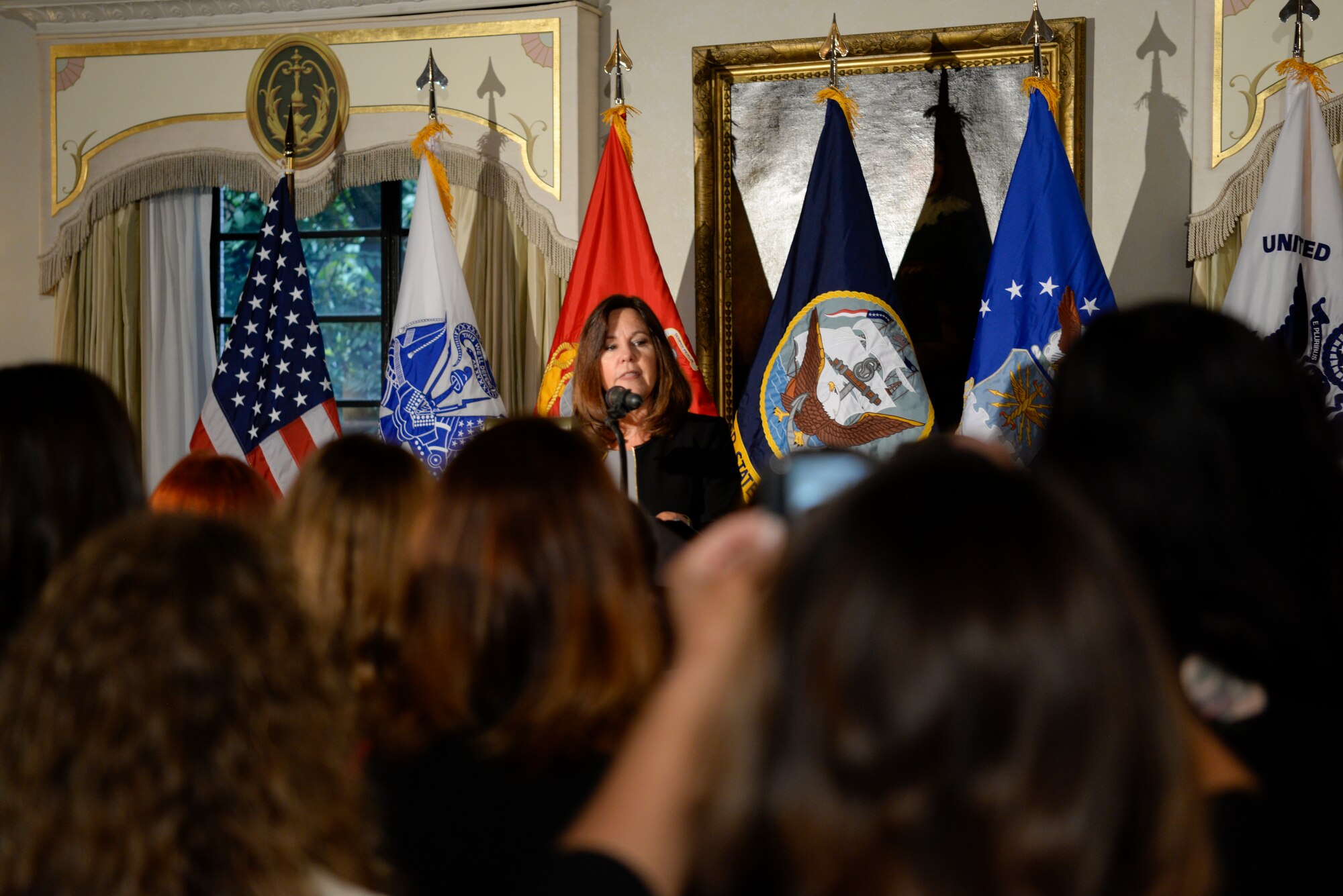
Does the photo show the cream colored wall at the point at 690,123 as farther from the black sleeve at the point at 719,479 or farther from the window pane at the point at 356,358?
the black sleeve at the point at 719,479

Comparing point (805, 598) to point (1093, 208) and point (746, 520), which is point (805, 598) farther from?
point (1093, 208)

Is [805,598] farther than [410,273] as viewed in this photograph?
No

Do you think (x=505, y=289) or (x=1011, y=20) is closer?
(x=1011, y=20)

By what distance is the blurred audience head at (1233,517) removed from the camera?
1.13m

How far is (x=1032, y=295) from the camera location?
453 cm

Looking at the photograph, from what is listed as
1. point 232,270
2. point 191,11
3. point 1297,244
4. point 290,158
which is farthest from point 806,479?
point 191,11

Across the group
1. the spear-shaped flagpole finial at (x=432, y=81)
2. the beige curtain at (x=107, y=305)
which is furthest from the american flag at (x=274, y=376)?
the beige curtain at (x=107, y=305)

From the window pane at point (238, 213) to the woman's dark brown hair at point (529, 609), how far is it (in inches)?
199

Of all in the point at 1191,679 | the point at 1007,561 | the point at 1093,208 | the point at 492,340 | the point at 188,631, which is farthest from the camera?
the point at 492,340

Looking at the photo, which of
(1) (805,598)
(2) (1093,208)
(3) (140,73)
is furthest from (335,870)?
(3) (140,73)

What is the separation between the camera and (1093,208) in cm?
501

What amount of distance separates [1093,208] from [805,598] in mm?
4673

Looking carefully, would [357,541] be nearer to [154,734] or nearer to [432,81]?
Answer: [154,734]

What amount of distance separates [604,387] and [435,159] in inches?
72.1
